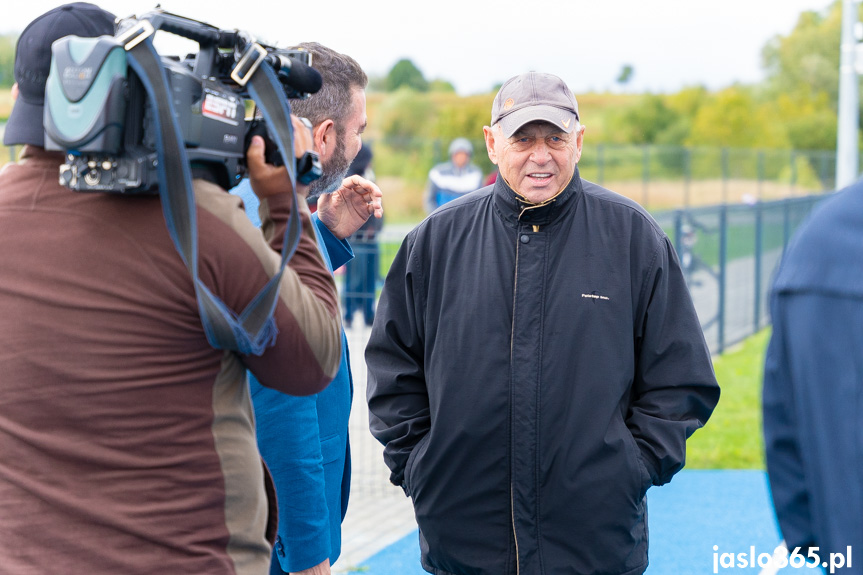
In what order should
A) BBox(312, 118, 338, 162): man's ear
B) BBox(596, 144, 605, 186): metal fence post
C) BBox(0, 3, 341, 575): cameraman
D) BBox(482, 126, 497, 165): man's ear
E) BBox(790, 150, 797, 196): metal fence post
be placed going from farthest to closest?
BBox(790, 150, 797, 196): metal fence post
BBox(596, 144, 605, 186): metal fence post
BBox(482, 126, 497, 165): man's ear
BBox(312, 118, 338, 162): man's ear
BBox(0, 3, 341, 575): cameraman

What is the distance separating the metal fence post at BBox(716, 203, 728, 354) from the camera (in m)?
10.6

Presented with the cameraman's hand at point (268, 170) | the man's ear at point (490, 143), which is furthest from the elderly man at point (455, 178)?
the cameraman's hand at point (268, 170)

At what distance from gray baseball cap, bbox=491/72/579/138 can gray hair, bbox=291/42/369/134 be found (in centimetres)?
45

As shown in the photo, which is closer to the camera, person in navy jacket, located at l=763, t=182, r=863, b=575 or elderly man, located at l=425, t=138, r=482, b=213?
person in navy jacket, located at l=763, t=182, r=863, b=575

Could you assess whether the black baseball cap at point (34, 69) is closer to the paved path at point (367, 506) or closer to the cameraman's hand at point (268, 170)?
the cameraman's hand at point (268, 170)

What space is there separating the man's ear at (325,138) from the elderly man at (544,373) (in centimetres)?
40

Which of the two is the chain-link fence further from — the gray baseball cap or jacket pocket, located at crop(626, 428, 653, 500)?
jacket pocket, located at crop(626, 428, 653, 500)

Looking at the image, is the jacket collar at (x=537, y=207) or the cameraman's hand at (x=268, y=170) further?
the jacket collar at (x=537, y=207)

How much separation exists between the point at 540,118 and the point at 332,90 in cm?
63

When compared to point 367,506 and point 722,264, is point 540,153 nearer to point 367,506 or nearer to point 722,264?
point 367,506

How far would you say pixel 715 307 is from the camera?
35.0ft

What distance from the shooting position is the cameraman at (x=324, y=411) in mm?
2402

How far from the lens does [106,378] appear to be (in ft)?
5.49

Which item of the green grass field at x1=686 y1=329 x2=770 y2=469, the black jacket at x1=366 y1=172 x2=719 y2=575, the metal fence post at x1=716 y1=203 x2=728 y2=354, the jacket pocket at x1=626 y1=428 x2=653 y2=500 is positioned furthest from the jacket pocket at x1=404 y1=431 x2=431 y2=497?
the metal fence post at x1=716 y1=203 x2=728 y2=354
